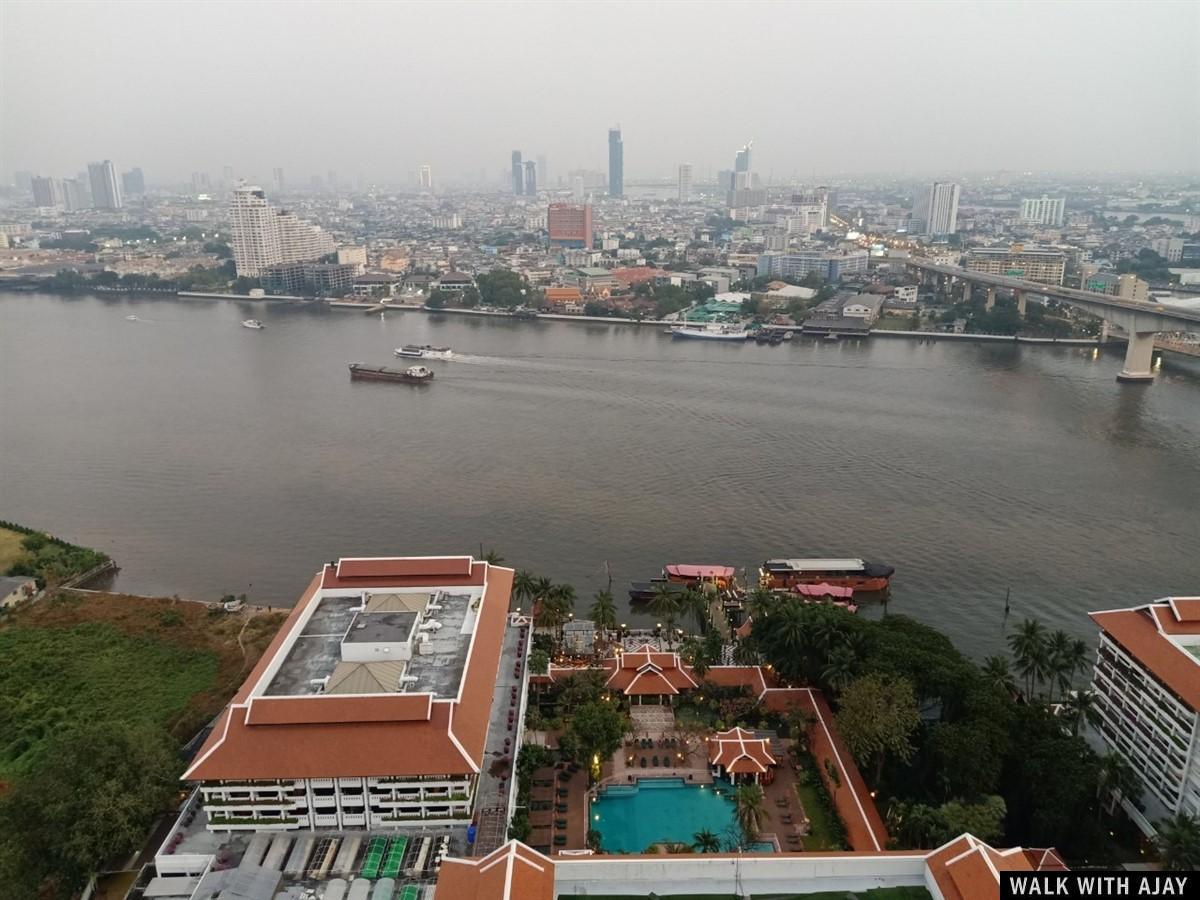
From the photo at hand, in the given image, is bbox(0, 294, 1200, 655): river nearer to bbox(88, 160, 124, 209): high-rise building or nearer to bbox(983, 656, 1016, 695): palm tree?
bbox(983, 656, 1016, 695): palm tree

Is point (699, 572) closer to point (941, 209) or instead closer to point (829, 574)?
point (829, 574)

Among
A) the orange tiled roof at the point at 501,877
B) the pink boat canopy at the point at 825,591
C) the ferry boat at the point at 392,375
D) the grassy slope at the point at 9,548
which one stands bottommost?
the pink boat canopy at the point at 825,591

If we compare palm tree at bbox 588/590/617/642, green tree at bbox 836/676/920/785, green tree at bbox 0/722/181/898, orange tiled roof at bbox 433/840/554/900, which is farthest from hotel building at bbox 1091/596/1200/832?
green tree at bbox 0/722/181/898

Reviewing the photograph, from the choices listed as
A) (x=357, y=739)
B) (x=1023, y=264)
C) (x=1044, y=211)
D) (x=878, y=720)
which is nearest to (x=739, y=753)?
(x=878, y=720)

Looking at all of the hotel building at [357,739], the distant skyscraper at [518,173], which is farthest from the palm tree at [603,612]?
the distant skyscraper at [518,173]

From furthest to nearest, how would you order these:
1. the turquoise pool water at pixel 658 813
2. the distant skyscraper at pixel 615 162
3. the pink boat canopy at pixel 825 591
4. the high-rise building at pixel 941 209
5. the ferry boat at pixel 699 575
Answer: the distant skyscraper at pixel 615 162 → the high-rise building at pixel 941 209 → the ferry boat at pixel 699 575 → the pink boat canopy at pixel 825 591 → the turquoise pool water at pixel 658 813

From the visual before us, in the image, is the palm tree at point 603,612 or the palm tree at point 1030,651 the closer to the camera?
the palm tree at point 1030,651

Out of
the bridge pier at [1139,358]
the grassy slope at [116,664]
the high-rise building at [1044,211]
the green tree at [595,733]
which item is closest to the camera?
the green tree at [595,733]

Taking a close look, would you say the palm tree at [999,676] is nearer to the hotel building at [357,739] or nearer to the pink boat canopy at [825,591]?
the pink boat canopy at [825,591]
